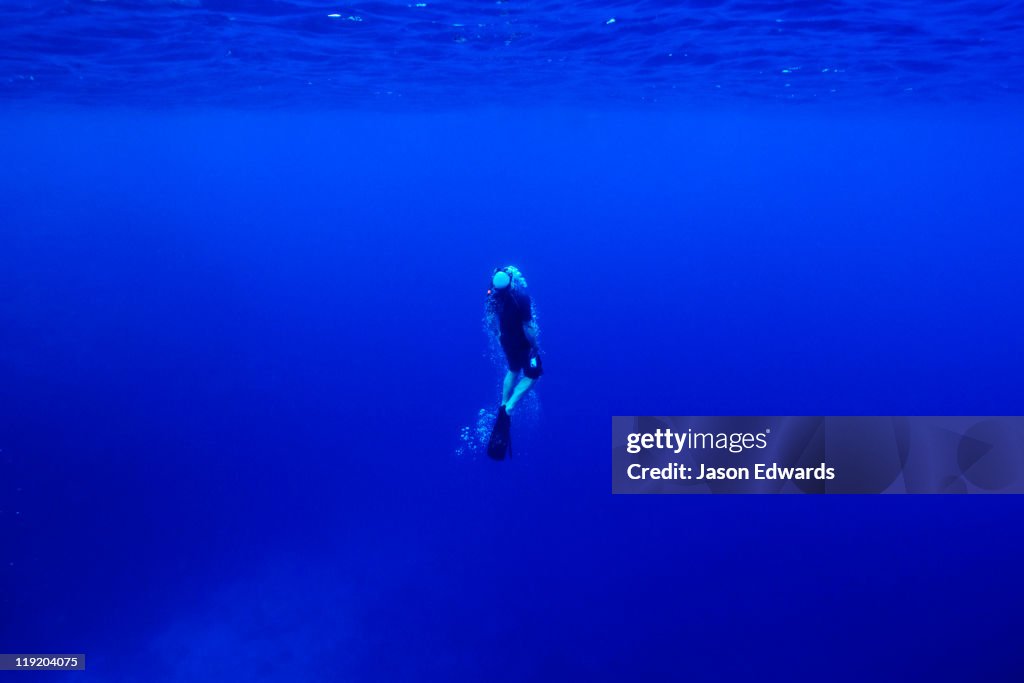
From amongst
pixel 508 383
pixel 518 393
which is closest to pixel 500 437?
pixel 518 393

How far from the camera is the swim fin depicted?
29.6 ft

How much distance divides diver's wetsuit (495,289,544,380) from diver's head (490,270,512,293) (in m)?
0.21

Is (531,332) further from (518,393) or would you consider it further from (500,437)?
(500,437)

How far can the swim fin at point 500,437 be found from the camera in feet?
29.6

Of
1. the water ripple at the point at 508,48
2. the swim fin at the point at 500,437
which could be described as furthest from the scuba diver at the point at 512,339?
the water ripple at the point at 508,48

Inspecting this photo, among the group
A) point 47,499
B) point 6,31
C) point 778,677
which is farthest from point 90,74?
point 778,677

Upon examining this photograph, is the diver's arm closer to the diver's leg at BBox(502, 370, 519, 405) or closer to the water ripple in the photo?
the diver's leg at BBox(502, 370, 519, 405)

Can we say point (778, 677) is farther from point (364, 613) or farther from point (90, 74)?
point (90, 74)

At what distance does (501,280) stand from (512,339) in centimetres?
120

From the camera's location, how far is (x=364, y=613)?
37.4 ft

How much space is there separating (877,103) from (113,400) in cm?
2994

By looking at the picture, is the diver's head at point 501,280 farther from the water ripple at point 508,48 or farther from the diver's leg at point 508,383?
the water ripple at point 508,48

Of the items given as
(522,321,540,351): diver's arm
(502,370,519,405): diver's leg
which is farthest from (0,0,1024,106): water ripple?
(502,370,519,405): diver's leg

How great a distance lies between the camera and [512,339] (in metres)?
8.84
